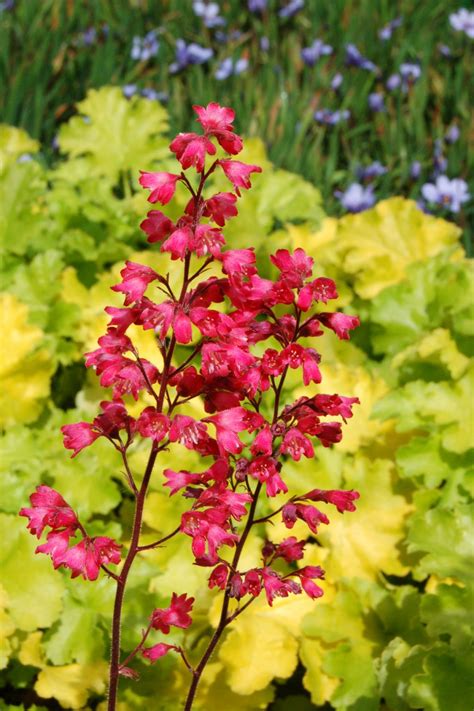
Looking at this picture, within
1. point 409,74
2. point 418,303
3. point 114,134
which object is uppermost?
point 409,74

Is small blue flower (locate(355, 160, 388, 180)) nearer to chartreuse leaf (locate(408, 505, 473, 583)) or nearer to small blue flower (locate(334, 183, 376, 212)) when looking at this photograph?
small blue flower (locate(334, 183, 376, 212))

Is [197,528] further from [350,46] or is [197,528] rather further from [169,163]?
[350,46]

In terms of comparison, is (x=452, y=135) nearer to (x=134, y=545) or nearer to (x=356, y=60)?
(x=356, y=60)

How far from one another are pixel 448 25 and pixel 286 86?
77 cm

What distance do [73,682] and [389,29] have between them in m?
3.10

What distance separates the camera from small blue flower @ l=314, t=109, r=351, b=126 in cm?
375

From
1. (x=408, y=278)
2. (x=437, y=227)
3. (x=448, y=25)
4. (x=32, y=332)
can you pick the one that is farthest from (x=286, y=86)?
(x=32, y=332)

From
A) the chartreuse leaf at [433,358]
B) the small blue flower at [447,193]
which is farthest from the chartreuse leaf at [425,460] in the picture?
the small blue flower at [447,193]

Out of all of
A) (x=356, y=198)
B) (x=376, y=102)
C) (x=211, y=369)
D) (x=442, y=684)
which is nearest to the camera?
(x=211, y=369)

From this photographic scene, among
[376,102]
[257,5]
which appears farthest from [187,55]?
[376,102]

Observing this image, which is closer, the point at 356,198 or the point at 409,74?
the point at 356,198

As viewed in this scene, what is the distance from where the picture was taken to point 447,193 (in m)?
3.50

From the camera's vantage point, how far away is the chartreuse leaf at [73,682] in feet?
6.03

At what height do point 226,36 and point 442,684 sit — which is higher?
point 226,36
